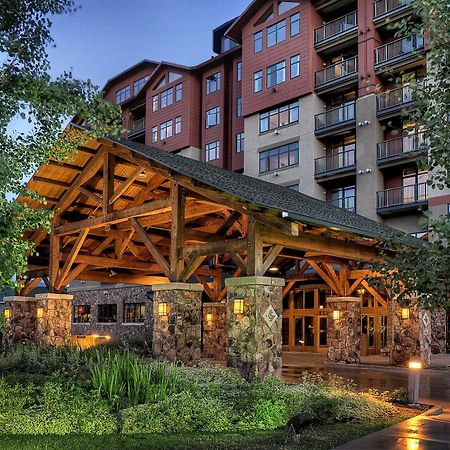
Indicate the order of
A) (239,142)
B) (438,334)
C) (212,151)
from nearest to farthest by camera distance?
1. (438,334)
2. (239,142)
3. (212,151)

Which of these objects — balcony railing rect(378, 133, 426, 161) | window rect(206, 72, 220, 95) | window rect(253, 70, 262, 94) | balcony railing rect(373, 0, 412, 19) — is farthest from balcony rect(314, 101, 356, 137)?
window rect(206, 72, 220, 95)

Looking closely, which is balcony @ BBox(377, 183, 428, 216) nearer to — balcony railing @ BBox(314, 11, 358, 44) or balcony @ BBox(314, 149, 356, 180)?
balcony @ BBox(314, 149, 356, 180)

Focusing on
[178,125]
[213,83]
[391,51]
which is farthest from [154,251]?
[178,125]

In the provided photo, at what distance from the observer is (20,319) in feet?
76.6

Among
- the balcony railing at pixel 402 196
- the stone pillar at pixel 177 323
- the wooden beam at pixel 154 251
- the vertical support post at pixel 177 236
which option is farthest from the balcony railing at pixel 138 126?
the stone pillar at pixel 177 323

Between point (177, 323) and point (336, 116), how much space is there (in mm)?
23637

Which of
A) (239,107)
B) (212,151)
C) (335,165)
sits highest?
(239,107)

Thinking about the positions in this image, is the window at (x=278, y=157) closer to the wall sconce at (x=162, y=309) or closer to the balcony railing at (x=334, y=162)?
the balcony railing at (x=334, y=162)

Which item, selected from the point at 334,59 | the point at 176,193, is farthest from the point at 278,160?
the point at 176,193

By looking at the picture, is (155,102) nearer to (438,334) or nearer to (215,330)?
(215,330)

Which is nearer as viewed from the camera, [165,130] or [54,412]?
[54,412]

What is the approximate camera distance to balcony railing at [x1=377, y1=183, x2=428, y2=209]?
104 feet

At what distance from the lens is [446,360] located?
26.0 m

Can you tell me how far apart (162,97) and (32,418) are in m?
42.0
